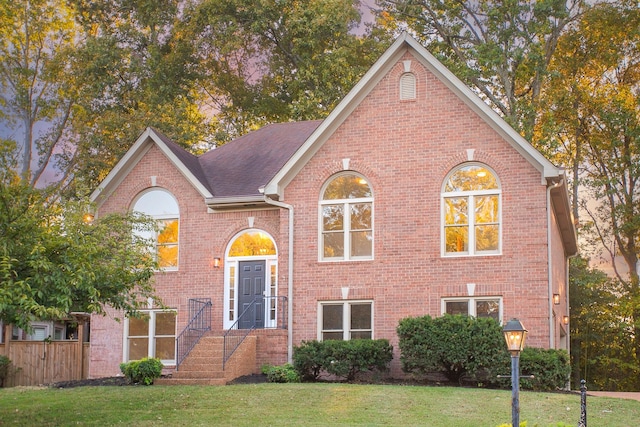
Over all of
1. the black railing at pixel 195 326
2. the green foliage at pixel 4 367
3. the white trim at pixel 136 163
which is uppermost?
the white trim at pixel 136 163

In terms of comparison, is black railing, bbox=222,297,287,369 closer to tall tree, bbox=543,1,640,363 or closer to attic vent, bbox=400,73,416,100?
attic vent, bbox=400,73,416,100

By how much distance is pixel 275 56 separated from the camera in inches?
1563

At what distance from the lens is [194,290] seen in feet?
80.5

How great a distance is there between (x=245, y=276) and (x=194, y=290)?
4.87ft

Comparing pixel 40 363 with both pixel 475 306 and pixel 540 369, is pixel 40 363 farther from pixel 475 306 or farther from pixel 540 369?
pixel 540 369

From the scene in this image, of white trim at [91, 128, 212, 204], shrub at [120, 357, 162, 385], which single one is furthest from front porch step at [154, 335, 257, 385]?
white trim at [91, 128, 212, 204]

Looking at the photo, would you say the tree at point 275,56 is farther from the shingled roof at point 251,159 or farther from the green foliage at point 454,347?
the green foliage at point 454,347

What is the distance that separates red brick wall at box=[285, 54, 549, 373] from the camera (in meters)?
21.3

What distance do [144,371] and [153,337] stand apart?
348cm

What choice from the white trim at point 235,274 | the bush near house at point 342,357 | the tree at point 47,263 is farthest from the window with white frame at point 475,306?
the tree at point 47,263

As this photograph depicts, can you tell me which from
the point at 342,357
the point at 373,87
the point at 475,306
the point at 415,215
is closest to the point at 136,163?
the point at 373,87

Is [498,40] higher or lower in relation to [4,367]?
higher

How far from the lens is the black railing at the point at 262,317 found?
23250 millimetres

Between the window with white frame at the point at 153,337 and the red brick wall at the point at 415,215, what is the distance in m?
3.96
